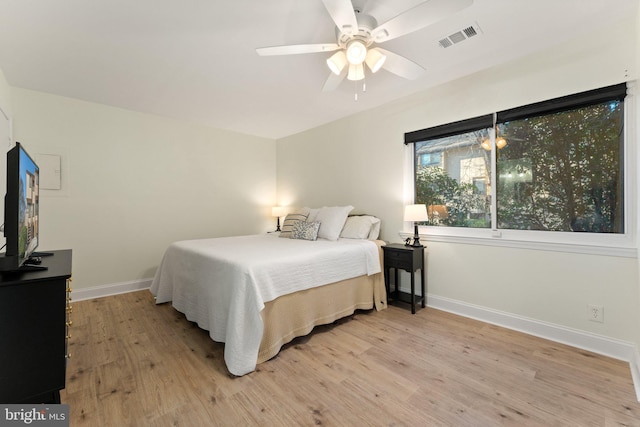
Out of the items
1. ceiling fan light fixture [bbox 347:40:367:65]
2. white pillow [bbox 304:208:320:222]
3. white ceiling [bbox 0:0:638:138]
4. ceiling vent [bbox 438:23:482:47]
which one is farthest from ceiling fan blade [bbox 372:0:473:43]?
white pillow [bbox 304:208:320:222]

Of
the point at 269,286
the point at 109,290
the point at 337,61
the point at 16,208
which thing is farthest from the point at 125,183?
the point at 337,61

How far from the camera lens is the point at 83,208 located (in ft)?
10.9

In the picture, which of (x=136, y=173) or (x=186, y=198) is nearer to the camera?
(x=136, y=173)

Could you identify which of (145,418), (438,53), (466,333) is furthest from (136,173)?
(466,333)

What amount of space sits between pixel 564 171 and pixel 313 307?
2381 mm

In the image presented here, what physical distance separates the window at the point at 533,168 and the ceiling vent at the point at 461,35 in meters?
0.82

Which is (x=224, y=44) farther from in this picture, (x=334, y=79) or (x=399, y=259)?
(x=399, y=259)

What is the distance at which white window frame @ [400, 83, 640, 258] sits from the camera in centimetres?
196

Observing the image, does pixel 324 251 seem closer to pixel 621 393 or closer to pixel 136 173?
pixel 621 393

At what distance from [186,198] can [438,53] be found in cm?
361

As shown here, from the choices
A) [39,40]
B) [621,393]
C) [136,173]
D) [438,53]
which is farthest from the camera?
[136,173]

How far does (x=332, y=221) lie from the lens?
334 centimetres

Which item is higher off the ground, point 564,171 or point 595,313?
point 564,171

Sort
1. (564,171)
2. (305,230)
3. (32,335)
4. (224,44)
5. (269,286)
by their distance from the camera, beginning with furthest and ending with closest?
(305,230) < (564,171) < (224,44) < (269,286) < (32,335)
